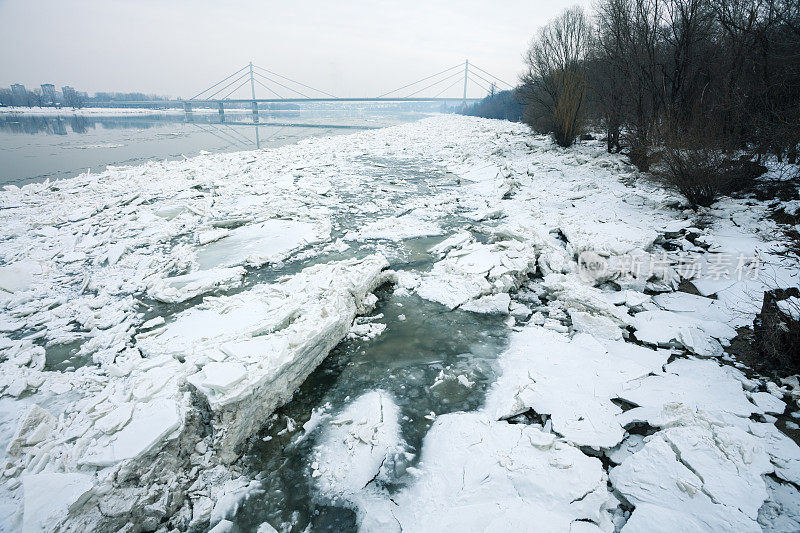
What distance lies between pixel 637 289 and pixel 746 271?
136 cm

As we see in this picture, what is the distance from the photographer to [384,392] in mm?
3186

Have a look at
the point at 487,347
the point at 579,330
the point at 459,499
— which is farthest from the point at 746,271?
the point at 459,499

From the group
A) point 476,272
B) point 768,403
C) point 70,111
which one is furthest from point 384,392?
point 70,111

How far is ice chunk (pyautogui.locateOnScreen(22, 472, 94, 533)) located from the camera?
1.90 metres

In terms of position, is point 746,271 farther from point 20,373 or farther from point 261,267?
point 20,373

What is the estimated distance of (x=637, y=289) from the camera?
4.69 m

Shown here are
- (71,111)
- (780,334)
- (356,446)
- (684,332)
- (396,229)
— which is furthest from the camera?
(71,111)

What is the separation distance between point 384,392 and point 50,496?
7.27 ft

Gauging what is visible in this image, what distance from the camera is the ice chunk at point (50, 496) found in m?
1.90

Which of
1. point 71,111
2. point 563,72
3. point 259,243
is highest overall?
A: point 71,111

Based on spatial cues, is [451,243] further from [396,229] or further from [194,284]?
[194,284]

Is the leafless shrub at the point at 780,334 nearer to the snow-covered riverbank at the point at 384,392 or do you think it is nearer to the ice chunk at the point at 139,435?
the snow-covered riverbank at the point at 384,392

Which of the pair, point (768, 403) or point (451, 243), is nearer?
point (768, 403)

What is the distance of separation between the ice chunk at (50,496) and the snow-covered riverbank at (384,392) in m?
0.01
